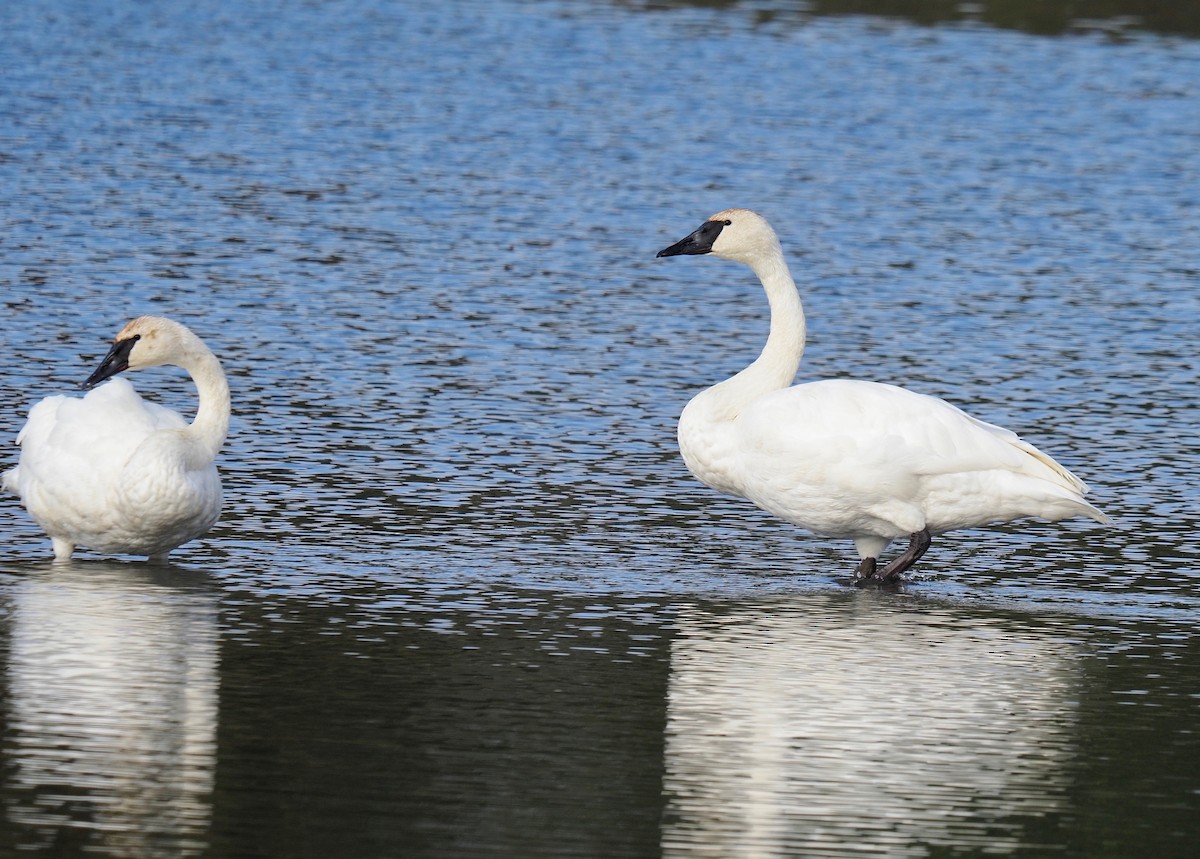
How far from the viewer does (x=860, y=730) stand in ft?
23.0

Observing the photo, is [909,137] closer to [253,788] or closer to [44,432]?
[44,432]

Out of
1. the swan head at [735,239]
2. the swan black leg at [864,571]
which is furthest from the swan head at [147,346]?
the swan black leg at [864,571]

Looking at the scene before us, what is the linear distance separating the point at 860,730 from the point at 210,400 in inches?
139

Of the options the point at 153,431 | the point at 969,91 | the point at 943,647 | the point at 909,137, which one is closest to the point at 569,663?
the point at 943,647

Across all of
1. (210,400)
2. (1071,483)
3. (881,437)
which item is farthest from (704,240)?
(210,400)

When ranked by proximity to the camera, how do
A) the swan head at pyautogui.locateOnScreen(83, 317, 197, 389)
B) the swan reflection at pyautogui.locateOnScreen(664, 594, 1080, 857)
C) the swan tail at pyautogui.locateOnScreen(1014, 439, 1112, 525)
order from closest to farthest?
the swan reflection at pyautogui.locateOnScreen(664, 594, 1080, 857)
the swan tail at pyautogui.locateOnScreen(1014, 439, 1112, 525)
the swan head at pyautogui.locateOnScreen(83, 317, 197, 389)

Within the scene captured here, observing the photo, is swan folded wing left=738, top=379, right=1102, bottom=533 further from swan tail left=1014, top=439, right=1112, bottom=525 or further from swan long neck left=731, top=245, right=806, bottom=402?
swan long neck left=731, top=245, right=806, bottom=402

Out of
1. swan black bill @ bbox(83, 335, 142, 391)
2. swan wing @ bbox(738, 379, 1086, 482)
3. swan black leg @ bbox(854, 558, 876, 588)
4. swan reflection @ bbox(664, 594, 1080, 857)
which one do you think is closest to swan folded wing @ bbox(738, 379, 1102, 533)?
swan wing @ bbox(738, 379, 1086, 482)

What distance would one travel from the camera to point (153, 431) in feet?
29.7

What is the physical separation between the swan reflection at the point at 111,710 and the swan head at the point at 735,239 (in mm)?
2789

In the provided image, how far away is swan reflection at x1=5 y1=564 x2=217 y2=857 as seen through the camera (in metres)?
5.95

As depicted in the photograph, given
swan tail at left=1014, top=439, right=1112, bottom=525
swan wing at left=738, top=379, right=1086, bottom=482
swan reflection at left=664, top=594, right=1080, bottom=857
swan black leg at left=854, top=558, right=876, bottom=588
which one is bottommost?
swan reflection at left=664, top=594, right=1080, bottom=857

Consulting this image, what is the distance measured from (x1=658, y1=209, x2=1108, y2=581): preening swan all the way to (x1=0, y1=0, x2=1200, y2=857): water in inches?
10.4

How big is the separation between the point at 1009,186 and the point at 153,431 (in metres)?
11.1
